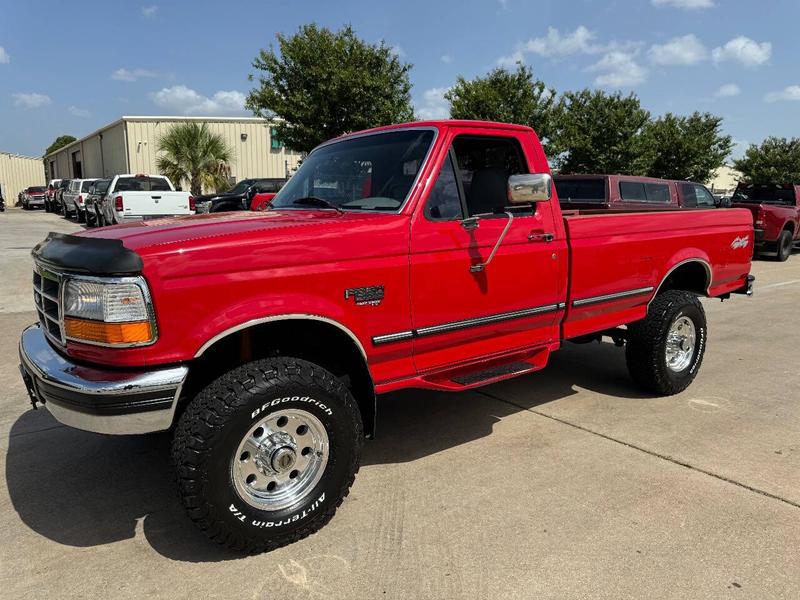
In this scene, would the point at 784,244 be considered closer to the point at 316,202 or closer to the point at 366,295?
the point at 316,202

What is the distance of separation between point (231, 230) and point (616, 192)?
9.68m

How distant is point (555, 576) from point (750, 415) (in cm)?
279

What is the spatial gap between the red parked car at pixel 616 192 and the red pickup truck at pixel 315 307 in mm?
6516

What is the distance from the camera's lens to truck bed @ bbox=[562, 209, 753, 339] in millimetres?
4203

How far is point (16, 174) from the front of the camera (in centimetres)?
5731

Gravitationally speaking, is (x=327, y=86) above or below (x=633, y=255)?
above

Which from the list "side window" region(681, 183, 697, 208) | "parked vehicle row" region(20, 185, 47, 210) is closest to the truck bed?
"side window" region(681, 183, 697, 208)

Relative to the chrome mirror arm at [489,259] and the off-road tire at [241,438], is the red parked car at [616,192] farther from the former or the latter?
the off-road tire at [241,438]

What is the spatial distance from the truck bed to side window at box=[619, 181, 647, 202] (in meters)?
6.04

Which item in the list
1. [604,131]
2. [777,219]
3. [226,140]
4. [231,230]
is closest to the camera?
[231,230]

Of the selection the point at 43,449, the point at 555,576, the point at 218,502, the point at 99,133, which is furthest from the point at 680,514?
the point at 99,133

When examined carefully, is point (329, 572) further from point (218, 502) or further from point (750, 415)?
point (750, 415)

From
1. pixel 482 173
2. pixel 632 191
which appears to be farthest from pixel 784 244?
pixel 482 173

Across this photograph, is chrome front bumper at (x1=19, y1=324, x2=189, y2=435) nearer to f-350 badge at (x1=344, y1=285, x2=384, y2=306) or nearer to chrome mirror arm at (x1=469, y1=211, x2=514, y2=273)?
f-350 badge at (x1=344, y1=285, x2=384, y2=306)
